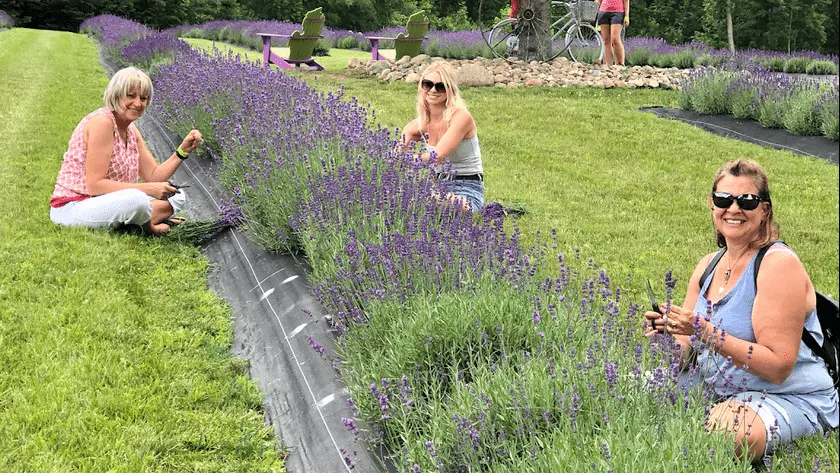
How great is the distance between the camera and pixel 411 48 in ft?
51.8

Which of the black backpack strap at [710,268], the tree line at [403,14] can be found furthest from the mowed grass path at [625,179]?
the tree line at [403,14]

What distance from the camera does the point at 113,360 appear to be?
11.1ft

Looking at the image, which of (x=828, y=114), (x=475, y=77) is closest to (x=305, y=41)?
(x=475, y=77)

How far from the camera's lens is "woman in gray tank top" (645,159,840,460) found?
231 centimetres

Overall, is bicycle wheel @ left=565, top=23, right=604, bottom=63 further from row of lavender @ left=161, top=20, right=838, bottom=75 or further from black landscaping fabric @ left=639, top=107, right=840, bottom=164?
black landscaping fabric @ left=639, top=107, right=840, bottom=164

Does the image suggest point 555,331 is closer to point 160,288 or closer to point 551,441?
point 551,441

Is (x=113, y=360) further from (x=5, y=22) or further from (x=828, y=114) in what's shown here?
(x=5, y=22)

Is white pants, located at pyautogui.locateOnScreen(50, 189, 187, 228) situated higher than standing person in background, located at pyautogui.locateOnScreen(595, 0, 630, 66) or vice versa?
standing person in background, located at pyautogui.locateOnScreen(595, 0, 630, 66)

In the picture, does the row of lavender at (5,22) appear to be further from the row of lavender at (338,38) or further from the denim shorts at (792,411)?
the denim shorts at (792,411)

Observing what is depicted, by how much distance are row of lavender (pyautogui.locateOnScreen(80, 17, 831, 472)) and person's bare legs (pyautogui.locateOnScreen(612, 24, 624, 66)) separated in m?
9.67

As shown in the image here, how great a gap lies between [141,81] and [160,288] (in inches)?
48.5

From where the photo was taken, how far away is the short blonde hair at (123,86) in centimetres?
457

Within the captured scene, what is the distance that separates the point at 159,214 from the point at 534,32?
36.0 feet

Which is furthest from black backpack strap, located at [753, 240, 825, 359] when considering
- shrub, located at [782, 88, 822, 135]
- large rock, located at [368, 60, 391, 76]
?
large rock, located at [368, 60, 391, 76]
